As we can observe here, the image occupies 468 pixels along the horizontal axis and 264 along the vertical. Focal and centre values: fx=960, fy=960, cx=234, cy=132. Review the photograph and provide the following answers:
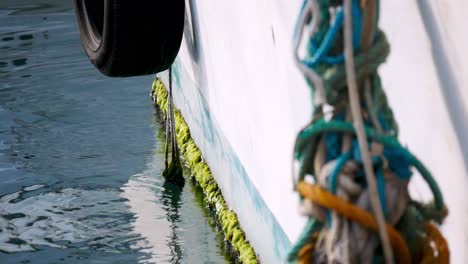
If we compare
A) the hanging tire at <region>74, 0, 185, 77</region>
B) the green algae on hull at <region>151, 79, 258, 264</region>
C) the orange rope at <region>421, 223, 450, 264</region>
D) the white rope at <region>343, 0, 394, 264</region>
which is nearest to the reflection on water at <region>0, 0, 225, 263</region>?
the green algae on hull at <region>151, 79, 258, 264</region>

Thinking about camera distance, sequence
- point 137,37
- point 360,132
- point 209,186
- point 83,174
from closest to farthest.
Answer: point 360,132, point 137,37, point 209,186, point 83,174

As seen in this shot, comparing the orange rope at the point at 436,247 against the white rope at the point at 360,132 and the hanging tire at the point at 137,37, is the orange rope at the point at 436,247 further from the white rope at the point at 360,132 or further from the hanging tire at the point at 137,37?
the hanging tire at the point at 137,37

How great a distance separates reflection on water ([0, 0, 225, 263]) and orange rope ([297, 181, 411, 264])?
8.11 ft

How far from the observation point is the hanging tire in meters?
4.13

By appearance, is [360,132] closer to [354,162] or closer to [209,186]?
[354,162]

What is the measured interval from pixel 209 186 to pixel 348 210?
3.12 meters

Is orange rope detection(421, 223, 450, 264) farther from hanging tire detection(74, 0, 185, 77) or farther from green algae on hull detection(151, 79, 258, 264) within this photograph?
hanging tire detection(74, 0, 185, 77)

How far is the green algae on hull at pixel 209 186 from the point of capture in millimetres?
3780

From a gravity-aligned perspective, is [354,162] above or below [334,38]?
below

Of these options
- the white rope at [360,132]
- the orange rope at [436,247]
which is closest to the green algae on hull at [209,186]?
the orange rope at [436,247]

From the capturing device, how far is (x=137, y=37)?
4.23 meters

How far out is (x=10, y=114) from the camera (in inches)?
238

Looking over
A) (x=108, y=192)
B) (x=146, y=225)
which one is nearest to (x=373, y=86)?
(x=146, y=225)

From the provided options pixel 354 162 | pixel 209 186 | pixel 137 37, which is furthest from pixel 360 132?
pixel 209 186
